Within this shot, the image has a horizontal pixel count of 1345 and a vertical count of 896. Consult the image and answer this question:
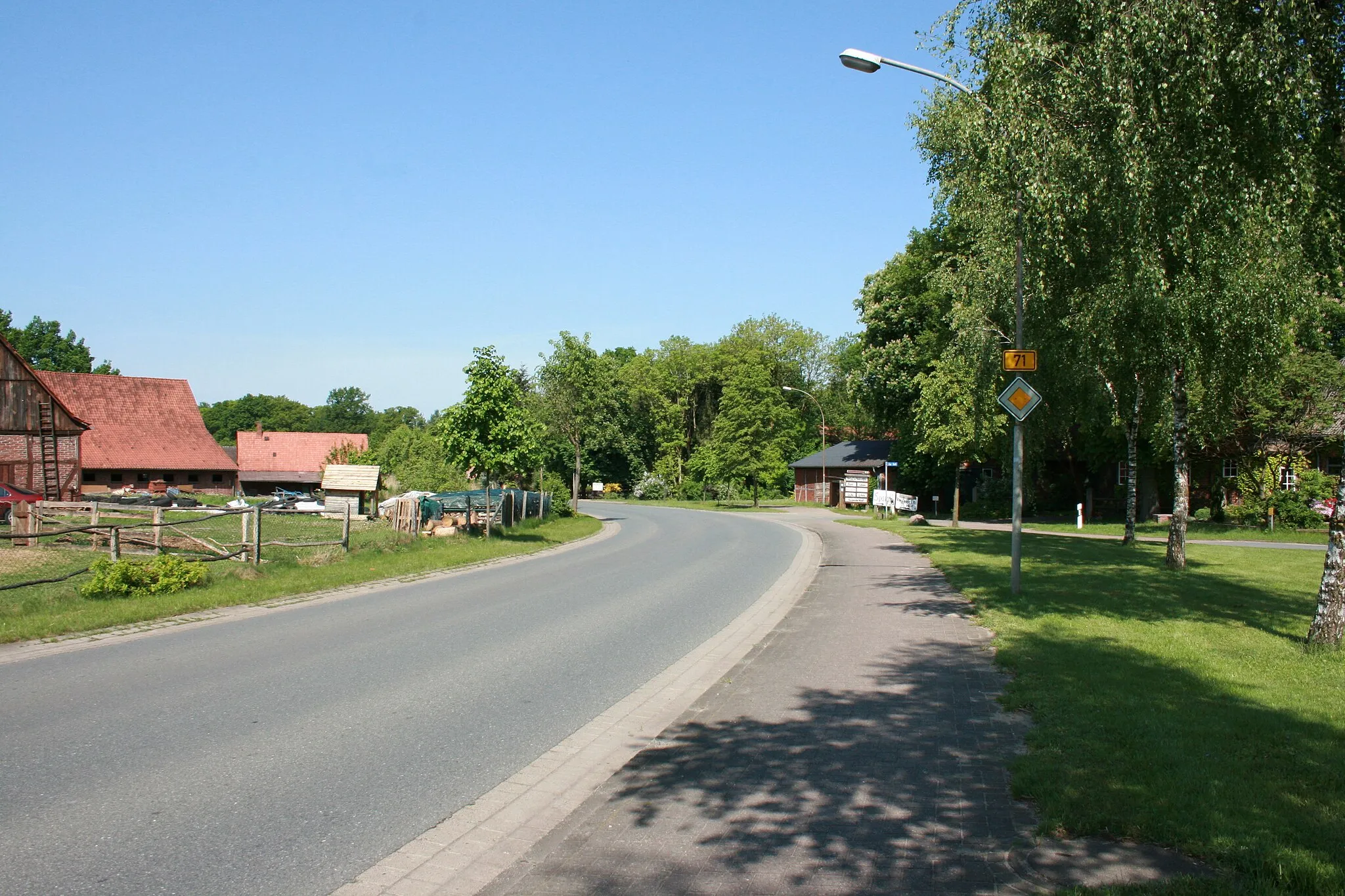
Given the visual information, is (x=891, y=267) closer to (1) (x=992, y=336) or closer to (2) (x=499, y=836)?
(1) (x=992, y=336)

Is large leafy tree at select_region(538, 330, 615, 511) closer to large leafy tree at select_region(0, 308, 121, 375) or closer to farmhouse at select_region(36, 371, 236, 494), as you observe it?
farmhouse at select_region(36, 371, 236, 494)

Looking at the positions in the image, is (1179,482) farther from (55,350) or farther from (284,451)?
(55,350)

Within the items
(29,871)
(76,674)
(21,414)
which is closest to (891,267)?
(21,414)

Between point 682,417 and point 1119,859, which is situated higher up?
point 682,417

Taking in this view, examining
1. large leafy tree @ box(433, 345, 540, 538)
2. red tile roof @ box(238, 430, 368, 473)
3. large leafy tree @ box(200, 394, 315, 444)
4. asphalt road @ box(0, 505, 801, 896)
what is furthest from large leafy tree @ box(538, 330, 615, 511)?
large leafy tree @ box(200, 394, 315, 444)

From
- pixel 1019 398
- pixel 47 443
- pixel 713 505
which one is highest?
pixel 1019 398

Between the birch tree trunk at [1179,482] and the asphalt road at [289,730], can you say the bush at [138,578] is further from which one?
the birch tree trunk at [1179,482]

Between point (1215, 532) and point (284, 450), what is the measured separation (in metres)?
68.6

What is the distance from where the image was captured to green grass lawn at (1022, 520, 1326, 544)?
2755cm

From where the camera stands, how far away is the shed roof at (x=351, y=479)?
147 ft

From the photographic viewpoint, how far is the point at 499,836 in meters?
4.96

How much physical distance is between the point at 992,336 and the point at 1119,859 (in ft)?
72.6

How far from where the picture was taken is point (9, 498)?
29.1 m

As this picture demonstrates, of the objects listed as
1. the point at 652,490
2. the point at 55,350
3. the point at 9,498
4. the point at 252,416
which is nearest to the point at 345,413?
the point at 252,416
